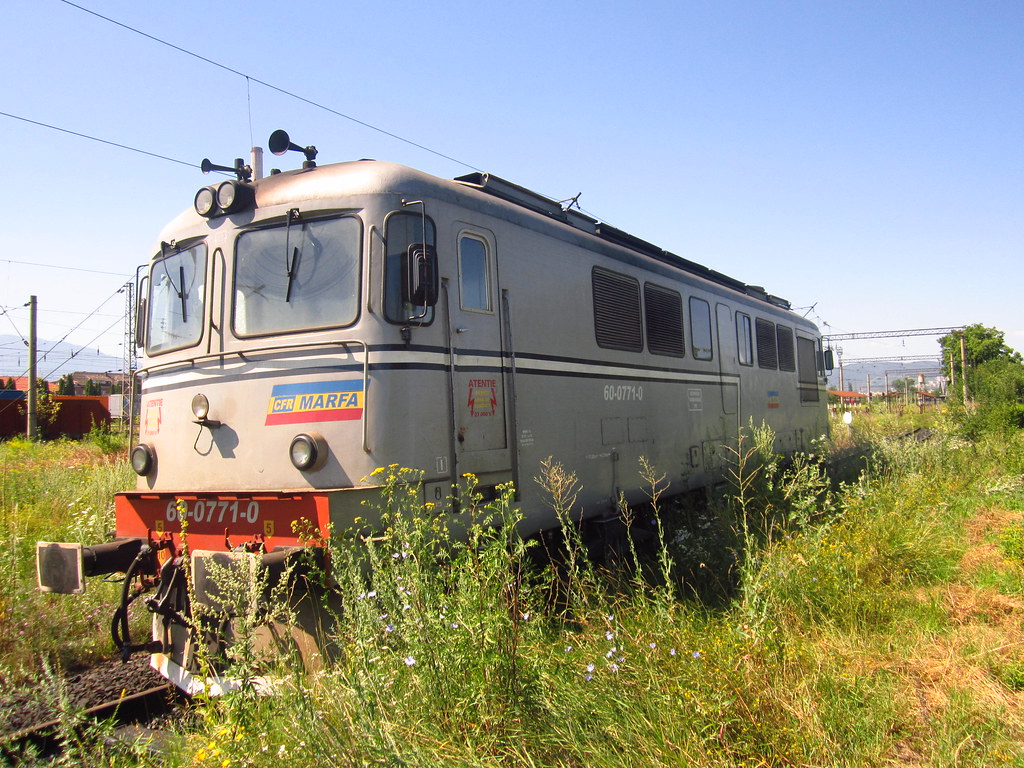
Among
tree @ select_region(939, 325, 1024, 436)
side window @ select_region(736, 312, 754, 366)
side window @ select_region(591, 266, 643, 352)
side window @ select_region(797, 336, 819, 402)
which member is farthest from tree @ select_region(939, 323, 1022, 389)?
side window @ select_region(591, 266, 643, 352)

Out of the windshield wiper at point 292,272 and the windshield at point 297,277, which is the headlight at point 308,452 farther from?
the windshield wiper at point 292,272

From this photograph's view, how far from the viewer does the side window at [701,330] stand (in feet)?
30.4

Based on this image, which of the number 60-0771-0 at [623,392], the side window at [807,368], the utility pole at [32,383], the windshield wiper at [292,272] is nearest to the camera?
the windshield wiper at [292,272]

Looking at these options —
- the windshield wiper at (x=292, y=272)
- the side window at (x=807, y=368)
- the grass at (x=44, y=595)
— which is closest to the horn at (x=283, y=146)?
the windshield wiper at (x=292, y=272)

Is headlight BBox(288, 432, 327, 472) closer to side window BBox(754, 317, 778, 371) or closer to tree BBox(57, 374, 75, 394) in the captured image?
side window BBox(754, 317, 778, 371)

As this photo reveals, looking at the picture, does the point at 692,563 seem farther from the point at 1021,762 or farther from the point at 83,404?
the point at 83,404

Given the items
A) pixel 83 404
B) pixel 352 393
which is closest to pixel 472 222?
pixel 352 393

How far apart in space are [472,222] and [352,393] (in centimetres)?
167

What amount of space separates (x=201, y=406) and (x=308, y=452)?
115 cm

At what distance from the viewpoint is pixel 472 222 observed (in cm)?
566

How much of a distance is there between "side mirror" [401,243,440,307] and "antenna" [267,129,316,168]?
1404mm

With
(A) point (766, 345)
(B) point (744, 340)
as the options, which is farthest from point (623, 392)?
(A) point (766, 345)

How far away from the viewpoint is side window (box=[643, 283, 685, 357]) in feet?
26.8

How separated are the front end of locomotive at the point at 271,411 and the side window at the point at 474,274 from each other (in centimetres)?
41
